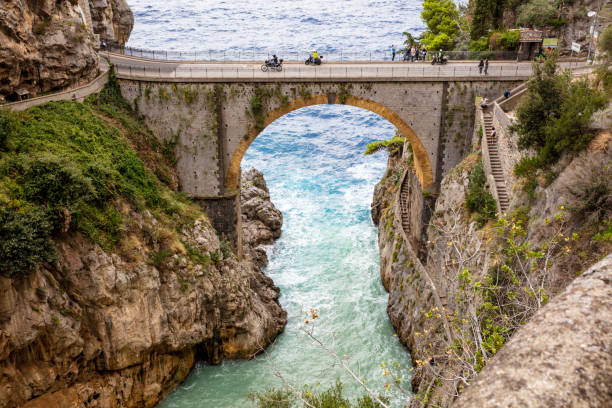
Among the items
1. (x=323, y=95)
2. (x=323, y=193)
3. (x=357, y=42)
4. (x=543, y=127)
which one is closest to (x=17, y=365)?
(x=323, y=95)

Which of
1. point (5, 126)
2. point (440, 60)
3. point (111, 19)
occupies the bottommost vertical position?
point (5, 126)

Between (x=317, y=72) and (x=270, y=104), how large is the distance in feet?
12.4

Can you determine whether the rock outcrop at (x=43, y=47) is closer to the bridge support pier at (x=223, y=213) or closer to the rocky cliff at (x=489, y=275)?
the bridge support pier at (x=223, y=213)

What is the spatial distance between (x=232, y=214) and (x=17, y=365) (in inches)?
556

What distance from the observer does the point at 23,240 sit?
1526cm

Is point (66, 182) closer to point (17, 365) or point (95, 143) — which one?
point (95, 143)

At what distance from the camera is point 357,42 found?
76.2m

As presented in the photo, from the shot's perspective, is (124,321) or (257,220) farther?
(257,220)

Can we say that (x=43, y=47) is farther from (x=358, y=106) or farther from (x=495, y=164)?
(x=495, y=164)

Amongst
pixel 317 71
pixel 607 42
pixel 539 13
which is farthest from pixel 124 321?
pixel 539 13

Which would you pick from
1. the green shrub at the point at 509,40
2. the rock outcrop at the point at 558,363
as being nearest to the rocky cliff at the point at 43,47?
the rock outcrop at the point at 558,363

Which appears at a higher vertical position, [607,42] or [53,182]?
[607,42]

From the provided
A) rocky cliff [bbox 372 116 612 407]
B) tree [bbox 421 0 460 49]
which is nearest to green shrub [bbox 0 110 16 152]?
rocky cliff [bbox 372 116 612 407]

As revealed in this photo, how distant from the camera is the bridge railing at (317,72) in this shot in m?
25.5
